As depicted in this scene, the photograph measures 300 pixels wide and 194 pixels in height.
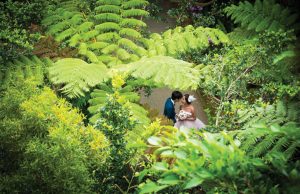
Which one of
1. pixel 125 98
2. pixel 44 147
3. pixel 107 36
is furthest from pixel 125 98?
pixel 44 147

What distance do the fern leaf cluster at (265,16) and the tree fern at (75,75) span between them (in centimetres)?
229

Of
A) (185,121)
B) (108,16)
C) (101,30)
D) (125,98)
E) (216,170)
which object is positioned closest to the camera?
(216,170)

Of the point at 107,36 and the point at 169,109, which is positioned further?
the point at 169,109

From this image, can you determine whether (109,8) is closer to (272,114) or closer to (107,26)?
(107,26)

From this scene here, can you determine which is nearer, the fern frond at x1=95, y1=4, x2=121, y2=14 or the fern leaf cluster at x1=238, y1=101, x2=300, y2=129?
the fern leaf cluster at x1=238, y1=101, x2=300, y2=129

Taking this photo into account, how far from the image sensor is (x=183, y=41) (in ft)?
17.7

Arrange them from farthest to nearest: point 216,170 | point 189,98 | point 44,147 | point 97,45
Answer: point 97,45 < point 189,98 < point 44,147 < point 216,170

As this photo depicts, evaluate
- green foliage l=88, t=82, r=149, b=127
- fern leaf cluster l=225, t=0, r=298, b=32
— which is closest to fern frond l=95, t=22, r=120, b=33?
green foliage l=88, t=82, r=149, b=127

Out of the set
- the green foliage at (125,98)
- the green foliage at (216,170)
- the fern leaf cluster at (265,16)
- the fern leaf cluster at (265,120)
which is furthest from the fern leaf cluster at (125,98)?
the green foliage at (216,170)

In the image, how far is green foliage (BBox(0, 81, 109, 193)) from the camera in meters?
2.50

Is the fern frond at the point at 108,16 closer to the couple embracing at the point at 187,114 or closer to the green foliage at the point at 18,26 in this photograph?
the green foliage at the point at 18,26

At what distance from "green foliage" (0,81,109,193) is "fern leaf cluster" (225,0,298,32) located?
3482mm

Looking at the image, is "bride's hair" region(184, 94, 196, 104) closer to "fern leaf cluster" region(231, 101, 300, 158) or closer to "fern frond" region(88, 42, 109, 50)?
"fern frond" region(88, 42, 109, 50)

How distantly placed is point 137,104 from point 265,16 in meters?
2.43
